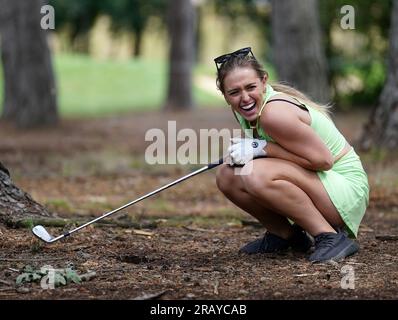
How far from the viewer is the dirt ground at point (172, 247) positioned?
12.1 feet

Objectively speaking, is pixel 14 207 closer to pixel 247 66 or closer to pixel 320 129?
pixel 247 66

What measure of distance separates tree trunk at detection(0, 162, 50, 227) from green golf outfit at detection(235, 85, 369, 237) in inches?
55.4

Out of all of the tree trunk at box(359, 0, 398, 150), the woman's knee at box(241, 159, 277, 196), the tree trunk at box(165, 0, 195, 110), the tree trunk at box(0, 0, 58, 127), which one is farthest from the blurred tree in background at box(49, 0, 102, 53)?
the woman's knee at box(241, 159, 277, 196)

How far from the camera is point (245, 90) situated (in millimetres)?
4293

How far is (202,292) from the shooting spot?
364 centimetres

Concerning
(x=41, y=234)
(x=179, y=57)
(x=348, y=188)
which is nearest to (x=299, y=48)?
(x=179, y=57)

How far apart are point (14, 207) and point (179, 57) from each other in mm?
14344

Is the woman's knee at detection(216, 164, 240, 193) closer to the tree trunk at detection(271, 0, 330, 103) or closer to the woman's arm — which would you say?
the woman's arm

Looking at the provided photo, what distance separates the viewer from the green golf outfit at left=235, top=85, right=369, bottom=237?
436 centimetres

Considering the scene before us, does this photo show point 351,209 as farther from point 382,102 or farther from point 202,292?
point 382,102

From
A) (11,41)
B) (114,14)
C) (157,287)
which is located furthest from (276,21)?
(114,14)
